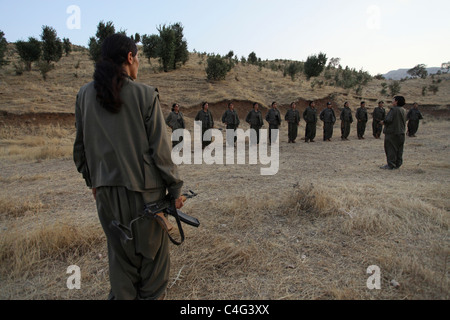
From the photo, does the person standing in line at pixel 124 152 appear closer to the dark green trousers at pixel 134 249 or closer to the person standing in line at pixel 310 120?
the dark green trousers at pixel 134 249

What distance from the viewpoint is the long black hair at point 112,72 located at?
1.67 m

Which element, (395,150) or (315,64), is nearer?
(395,150)

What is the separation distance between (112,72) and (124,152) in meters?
0.50

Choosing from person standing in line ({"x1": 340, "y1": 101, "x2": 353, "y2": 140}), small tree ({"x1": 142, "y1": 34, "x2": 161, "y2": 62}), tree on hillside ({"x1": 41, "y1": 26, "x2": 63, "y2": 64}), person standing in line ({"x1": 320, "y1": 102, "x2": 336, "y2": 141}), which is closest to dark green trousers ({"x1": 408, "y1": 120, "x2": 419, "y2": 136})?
person standing in line ({"x1": 340, "y1": 101, "x2": 353, "y2": 140})

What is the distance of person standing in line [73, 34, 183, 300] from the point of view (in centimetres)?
175

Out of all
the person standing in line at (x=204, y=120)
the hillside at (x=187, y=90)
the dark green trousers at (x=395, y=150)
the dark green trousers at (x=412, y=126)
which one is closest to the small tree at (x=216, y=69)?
the hillside at (x=187, y=90)

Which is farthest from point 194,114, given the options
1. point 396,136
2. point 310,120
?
point 396,136

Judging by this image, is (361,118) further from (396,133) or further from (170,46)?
(170,46)

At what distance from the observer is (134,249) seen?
1.93 meters

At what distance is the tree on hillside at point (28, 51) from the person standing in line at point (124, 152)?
23.6 m

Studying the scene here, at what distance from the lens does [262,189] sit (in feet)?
17.0

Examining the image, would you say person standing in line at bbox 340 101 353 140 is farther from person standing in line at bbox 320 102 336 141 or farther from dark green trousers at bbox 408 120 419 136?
dark green trousers at bbox 408 120 419 136
